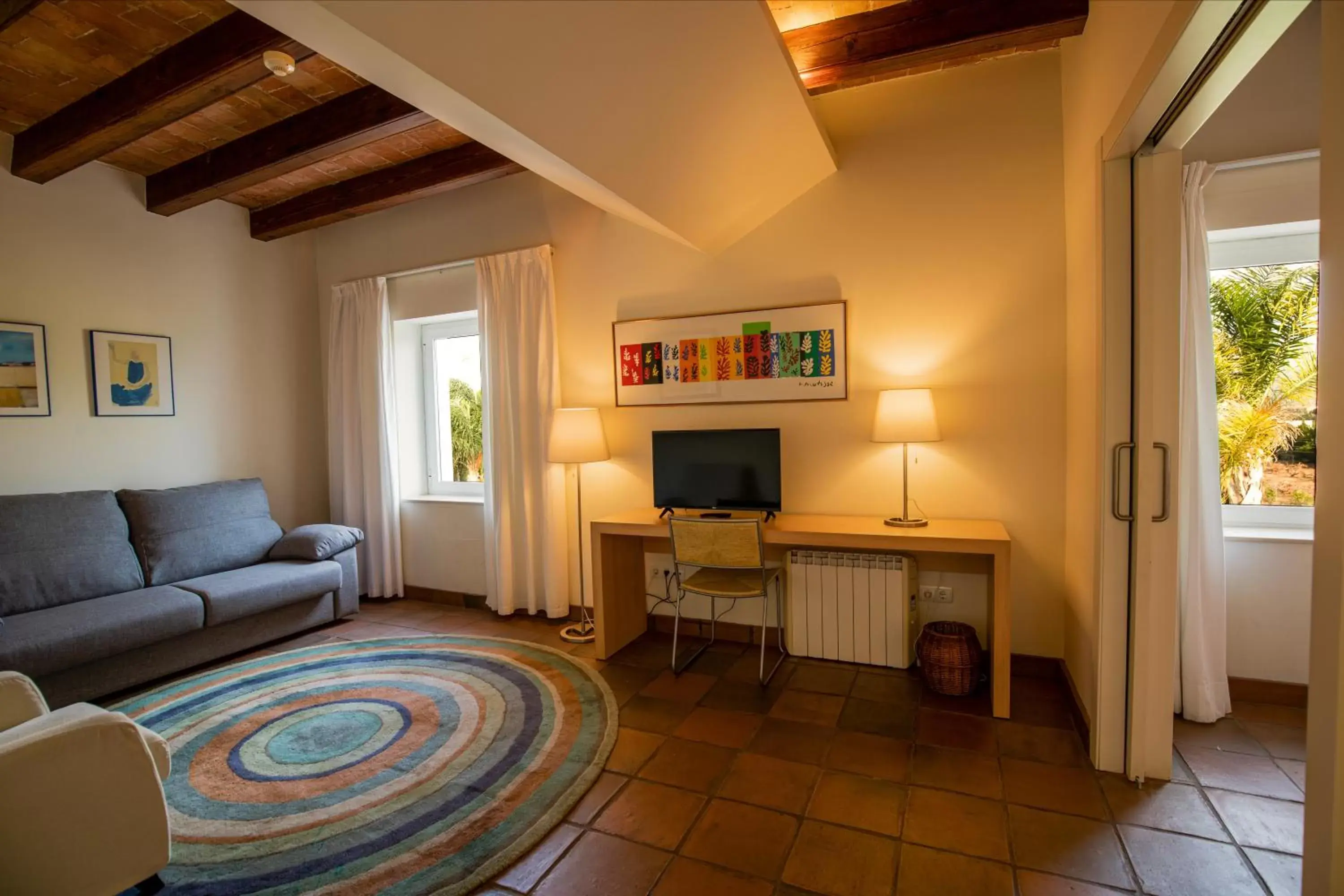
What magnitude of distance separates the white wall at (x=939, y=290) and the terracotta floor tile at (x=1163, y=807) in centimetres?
86

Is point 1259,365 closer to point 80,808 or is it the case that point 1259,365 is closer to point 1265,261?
point 1265,261

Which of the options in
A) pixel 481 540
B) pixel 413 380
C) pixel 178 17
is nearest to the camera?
pixel 178 17

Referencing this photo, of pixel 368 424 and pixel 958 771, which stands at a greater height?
pixel 368 424

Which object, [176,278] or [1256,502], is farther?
[176,278]

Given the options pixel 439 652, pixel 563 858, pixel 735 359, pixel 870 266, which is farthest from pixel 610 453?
pixel 563 858

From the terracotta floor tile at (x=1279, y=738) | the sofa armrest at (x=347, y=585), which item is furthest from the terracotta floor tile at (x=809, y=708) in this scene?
the sofa armrest at (x=347, y=585)

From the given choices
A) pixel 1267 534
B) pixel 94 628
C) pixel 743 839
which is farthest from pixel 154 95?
pixel 1267 534

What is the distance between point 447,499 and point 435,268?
1.61 metres

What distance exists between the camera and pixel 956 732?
2428 millimetres

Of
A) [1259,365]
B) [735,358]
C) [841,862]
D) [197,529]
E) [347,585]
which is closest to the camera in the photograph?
[841,862]

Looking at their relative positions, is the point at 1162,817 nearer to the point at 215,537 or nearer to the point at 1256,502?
the point at 1256,502

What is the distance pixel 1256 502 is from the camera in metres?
2.66

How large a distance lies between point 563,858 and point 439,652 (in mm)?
1891

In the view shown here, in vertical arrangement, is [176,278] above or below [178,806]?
above
